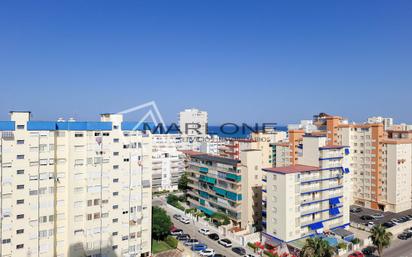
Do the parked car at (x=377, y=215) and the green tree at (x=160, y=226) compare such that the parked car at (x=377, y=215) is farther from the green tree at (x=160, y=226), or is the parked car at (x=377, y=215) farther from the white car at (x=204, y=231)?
the green tree at (x=160, y=226)

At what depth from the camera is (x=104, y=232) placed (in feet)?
112

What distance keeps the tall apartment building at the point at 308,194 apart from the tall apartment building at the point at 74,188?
51.0 ft

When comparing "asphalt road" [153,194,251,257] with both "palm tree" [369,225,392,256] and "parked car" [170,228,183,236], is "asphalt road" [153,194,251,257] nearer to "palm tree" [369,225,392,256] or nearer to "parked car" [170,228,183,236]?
"parked car" [170,228,183,236]

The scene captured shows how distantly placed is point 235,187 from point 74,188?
23.3 meters

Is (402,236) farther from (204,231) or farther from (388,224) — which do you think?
(204,231)

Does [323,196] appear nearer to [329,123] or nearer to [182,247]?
[182,247]

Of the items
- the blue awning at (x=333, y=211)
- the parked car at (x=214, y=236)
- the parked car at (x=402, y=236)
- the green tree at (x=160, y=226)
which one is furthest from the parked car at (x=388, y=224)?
the green tree at (x=160, y=226)

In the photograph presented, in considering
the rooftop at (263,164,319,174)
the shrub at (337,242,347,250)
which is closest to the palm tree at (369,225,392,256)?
the shrub at (337,242,347,250)

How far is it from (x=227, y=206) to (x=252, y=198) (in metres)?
4.75

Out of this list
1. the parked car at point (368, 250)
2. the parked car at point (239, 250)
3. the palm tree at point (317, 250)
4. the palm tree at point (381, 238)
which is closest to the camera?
the palm tree at point (317, 250)

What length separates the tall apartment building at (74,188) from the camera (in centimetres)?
3048

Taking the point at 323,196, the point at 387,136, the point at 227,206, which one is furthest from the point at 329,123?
the point at 227,206

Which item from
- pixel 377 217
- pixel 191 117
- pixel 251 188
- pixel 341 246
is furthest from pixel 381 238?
pixel 191 117

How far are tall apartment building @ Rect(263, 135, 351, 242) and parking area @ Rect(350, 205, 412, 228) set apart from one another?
319 inches
